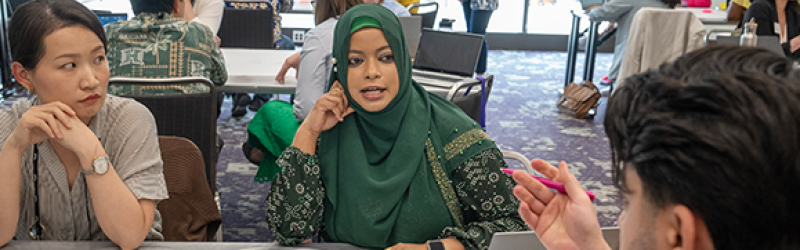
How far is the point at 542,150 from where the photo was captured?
4094 mm

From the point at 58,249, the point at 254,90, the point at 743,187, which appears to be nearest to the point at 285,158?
the point at 58,249

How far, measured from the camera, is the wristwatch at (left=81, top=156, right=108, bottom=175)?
124 centimetres

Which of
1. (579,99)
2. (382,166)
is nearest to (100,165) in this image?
(382,166)

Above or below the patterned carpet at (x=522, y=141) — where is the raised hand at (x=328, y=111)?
above

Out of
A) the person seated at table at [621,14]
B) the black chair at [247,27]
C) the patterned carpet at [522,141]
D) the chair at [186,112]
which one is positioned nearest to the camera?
the chair at [186,112]

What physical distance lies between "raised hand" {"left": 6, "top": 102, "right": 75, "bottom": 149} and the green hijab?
568 mm

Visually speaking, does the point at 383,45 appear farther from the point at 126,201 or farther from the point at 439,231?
the point at 126,201

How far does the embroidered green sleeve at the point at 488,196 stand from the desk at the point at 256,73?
5.42ft

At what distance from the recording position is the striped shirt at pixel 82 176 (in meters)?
1.33

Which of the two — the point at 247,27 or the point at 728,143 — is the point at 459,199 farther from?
the point at 247,27

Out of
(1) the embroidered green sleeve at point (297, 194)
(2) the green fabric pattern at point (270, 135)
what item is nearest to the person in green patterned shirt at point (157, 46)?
(2) the green fabric pattern at point (270, 135)

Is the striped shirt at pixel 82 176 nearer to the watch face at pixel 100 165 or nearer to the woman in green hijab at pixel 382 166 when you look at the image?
the watch face at pixel 100 165

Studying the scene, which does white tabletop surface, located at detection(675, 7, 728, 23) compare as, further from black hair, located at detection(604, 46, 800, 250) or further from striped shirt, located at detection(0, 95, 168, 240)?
black hair, located at detection(604, 46, 800, 250)

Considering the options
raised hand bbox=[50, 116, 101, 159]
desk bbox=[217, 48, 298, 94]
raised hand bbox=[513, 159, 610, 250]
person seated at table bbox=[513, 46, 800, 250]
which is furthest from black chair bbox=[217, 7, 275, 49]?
person seated at table bbox=[513, 46, 800, 250]
